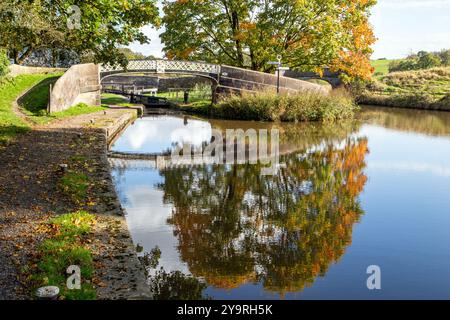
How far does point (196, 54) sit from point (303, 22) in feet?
27.5

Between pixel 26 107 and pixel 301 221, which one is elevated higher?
pixel 26 107

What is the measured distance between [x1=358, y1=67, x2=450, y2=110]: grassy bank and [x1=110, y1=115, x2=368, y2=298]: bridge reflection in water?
30.1 m

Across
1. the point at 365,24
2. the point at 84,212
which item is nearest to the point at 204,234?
the point at 84,212

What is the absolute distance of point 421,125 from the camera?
28.1 m

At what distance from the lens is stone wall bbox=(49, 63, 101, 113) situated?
Result: 73.5 feet

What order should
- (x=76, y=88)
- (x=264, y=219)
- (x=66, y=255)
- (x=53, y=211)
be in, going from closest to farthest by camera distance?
1. (x=66, y=255)
2. (x=53, y=211)
3. (x=264, y=219)
4. (x=76, y=88)

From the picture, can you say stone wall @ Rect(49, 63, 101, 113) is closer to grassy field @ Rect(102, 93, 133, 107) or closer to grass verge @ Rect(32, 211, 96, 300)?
grassy field @ Rect(102, 93, 133, 107)

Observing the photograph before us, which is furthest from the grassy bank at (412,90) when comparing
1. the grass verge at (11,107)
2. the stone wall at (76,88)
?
the grass verge at (11,107)

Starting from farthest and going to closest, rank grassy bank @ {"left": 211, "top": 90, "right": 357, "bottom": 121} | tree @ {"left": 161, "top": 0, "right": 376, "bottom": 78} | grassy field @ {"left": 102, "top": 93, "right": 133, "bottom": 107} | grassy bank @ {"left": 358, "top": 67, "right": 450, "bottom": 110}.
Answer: grassy bank @ {"left": 358, "top": 67, "right": 450, "bottom": 110} → grassy field @ {"left": 102, "top": 93, "right": 133, "bottom": 107} → tree @ {"left": 161, "top": 0, "right": 376, "bottom": 78} → grassy bank @ {"left": 211, "top": 90, "right": 357, "bottom": 121}

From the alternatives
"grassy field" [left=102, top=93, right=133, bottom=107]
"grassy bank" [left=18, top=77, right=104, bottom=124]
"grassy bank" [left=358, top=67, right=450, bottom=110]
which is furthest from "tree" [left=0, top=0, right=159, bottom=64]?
"grassy bank" [left=358, top=67, right=450, bottom=110]

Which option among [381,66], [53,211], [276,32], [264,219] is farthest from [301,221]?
[381,66]

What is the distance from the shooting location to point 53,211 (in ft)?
26.2

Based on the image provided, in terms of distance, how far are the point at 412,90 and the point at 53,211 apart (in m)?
46.1

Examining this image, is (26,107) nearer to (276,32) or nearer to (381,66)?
(276,32)
